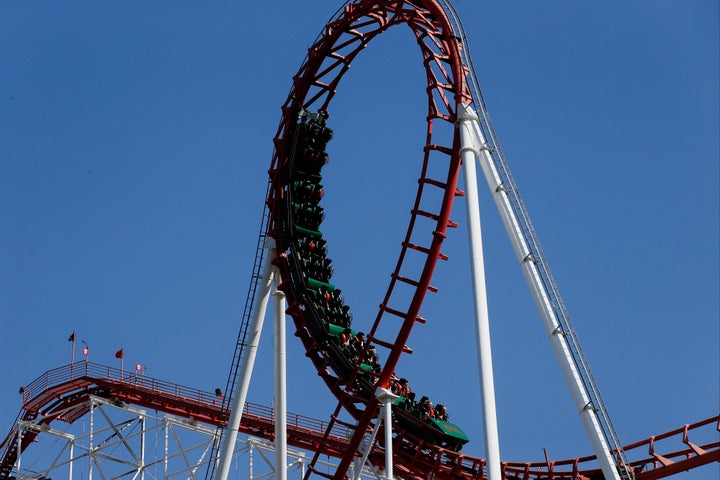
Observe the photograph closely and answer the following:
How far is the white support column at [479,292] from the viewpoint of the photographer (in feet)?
79.3

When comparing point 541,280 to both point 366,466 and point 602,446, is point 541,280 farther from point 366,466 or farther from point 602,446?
point 366,466

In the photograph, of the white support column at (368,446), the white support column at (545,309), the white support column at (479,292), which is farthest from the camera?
the white support column at (368,446)

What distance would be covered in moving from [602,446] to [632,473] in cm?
119

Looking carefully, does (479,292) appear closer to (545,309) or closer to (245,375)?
(545,309)

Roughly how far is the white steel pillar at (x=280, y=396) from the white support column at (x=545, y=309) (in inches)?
215

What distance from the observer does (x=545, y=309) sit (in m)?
25.6

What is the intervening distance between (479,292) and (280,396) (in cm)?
571

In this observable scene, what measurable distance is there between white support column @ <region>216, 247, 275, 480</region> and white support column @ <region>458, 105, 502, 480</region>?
5600mm

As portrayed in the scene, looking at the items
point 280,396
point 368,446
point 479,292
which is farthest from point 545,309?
point 280,396

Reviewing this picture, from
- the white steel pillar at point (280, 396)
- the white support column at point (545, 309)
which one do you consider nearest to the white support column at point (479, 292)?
the white support column at point (545, 309)

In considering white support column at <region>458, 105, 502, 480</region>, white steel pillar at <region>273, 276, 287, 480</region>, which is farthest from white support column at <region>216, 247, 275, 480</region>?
white support column at <region>458, 105, 502, 480</region>

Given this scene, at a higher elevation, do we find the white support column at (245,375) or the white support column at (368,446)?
the white support column at (245,375)

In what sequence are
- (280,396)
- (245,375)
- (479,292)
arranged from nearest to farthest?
(479,292) < (280,396) < (245,375)

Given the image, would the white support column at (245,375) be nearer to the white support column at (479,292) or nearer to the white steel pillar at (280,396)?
the white steel pillar at (280,396)
